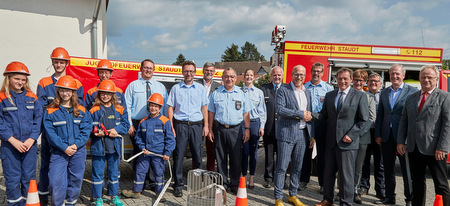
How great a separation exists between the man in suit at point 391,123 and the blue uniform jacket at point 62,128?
14.2 feet

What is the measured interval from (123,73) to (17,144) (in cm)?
286

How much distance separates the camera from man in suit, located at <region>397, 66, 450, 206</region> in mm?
3537

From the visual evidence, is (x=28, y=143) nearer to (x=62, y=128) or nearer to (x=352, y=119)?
(x=62, y=128)

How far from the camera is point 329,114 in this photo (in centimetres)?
431

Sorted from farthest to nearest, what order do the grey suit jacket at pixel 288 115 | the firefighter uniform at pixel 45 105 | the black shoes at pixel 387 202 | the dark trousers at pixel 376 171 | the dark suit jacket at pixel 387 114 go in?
the dark trousers at pixel 376 171
the black shoes at pixel 387 202
the dark suit jacket at pixel 387 114
the grey suit jacket at pixel 288 115
the firefighter uniform at pixel 45 105

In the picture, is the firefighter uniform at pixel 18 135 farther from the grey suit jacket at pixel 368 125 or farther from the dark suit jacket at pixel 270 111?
the grey suit jacket at pixel 368 125

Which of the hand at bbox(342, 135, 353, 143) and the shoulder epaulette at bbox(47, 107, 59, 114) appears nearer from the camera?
the shoulder epaulette at bbox(47, 107, 59, 114)

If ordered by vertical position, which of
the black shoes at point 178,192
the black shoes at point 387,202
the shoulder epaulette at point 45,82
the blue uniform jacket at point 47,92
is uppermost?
the shoulder epaulette at point 45,82


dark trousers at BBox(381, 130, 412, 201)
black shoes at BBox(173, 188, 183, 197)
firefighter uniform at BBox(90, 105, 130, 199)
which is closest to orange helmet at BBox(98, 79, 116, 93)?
firefighter uniform at BBox(90, 105, 130, 199)

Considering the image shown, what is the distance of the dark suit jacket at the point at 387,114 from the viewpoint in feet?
14.5

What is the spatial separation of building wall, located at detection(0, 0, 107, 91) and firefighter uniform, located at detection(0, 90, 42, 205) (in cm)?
759

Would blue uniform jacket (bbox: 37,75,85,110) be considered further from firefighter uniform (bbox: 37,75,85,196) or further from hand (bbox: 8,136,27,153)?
hand (bbox: 8,136,27,153)

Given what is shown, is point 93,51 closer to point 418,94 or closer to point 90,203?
point 90,203

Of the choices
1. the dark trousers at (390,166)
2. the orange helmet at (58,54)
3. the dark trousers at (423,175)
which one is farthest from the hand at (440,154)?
the orange helmet at (58,54)
